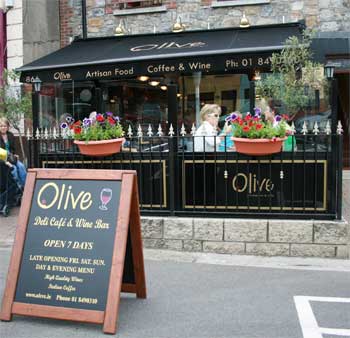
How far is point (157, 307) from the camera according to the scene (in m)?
4.53

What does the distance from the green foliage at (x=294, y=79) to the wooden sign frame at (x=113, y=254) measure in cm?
307

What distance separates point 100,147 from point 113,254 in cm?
274

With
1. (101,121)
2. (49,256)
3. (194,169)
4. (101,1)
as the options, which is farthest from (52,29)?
(49,256)

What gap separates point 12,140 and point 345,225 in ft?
19.9

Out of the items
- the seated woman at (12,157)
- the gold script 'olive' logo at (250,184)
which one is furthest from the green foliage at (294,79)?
the seated woman at (12,157)

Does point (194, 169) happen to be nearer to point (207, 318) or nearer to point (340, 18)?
point (207, 318)

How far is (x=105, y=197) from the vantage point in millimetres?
4098

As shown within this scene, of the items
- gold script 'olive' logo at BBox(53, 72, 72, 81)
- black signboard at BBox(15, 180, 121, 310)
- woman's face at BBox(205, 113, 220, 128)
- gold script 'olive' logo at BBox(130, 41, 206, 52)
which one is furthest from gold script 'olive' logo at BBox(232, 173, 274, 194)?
gold script 'olive' logo at BBox(53, 72, 72, 81)

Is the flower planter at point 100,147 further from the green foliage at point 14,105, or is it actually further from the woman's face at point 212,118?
the green foliage at point 14,105

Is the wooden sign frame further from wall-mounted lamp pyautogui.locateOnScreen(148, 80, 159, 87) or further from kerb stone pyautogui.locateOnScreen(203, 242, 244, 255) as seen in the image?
wall-mounted lamp pyautogui.locateOnScreen(148, 80, 159, 87)

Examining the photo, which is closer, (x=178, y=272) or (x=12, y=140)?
(x=178, y=272)

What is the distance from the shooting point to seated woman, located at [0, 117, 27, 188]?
345 inches

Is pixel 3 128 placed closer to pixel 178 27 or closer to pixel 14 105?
pixel 14 105

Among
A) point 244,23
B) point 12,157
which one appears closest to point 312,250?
point 12,157
